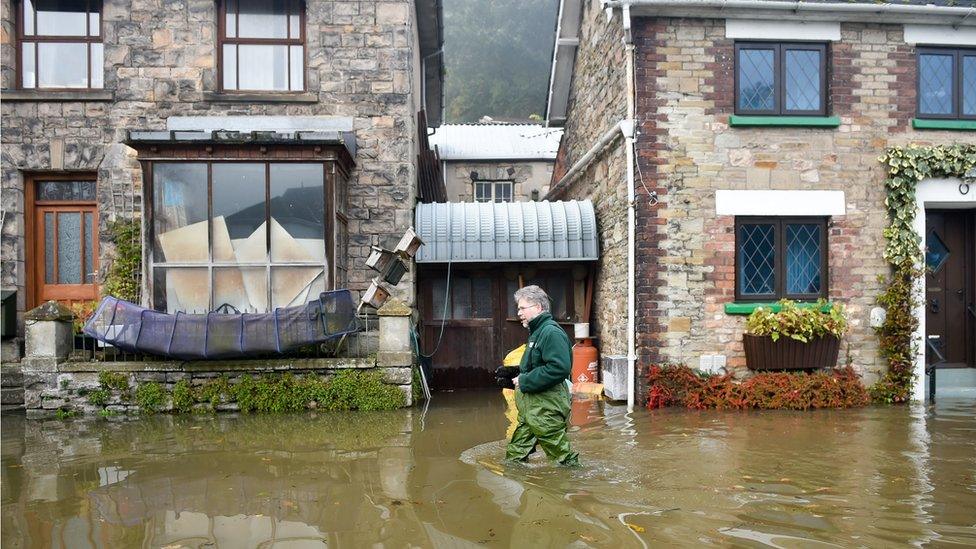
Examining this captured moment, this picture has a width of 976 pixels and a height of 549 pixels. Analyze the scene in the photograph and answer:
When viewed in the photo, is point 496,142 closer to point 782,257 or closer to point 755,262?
point 755,262

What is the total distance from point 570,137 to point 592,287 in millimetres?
4119

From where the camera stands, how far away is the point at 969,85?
33.0 feet

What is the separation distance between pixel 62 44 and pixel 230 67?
8.05 feet

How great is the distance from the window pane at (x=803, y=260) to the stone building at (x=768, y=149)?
2 centimetres

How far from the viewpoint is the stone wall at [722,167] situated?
955cm

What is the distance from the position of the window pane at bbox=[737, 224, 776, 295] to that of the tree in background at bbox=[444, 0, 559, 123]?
1265 inches

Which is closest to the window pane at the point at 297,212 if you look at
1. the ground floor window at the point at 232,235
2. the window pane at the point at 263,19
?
the ground floor window at the point at 232,235

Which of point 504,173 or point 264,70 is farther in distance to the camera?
point 504,173

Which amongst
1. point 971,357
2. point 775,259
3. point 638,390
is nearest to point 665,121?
point 775,259

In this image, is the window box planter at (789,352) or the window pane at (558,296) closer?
the window box planter at (789,352)

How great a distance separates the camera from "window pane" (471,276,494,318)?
11.7 meters

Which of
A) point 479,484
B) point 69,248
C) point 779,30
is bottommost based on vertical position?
point 479,484

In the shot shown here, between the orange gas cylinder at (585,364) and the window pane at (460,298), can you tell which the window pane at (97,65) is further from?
the orange gas cylinder at (585,364)

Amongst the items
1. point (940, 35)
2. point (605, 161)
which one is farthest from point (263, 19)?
point (940, 35)
